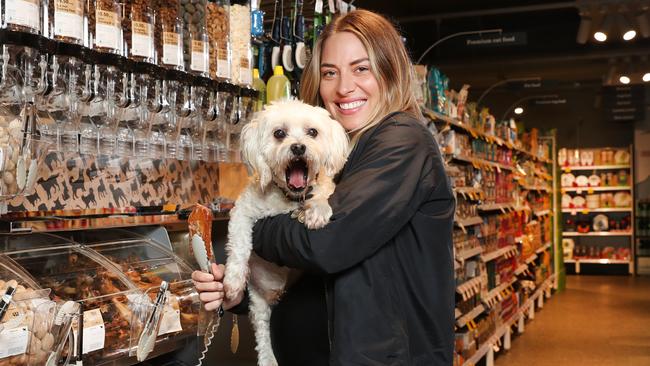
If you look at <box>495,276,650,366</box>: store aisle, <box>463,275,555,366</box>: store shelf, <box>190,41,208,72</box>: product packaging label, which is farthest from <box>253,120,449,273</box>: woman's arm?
<box>495,276,650,366</box>: store aisle

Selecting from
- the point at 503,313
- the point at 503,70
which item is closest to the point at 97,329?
the point at 503,313

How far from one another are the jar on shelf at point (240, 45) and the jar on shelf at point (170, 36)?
0.33m

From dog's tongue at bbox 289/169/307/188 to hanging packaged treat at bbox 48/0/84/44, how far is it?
70 cm

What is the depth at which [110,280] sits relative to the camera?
6.64 ft

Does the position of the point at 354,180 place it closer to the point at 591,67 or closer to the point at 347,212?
the point at 347,212

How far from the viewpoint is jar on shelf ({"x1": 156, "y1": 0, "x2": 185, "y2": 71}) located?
7.56 feet

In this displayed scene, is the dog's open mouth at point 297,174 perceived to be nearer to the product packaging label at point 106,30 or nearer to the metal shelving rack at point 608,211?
the product packaging label at point 106,30

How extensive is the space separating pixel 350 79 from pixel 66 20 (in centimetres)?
81

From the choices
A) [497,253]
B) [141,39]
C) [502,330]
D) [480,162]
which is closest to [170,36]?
[141,39]

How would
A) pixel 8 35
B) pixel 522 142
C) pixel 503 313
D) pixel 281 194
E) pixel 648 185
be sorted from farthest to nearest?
pixel 648 185 < pixel 522 142 < pixel 503 313 < pixel 281 194 < pixel 8 35

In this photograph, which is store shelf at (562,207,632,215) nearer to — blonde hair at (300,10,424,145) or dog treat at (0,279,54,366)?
blonde hair at (300,10,424,145)

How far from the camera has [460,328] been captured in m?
5.60

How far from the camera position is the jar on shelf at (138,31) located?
2.18m

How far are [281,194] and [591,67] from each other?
13083mm
